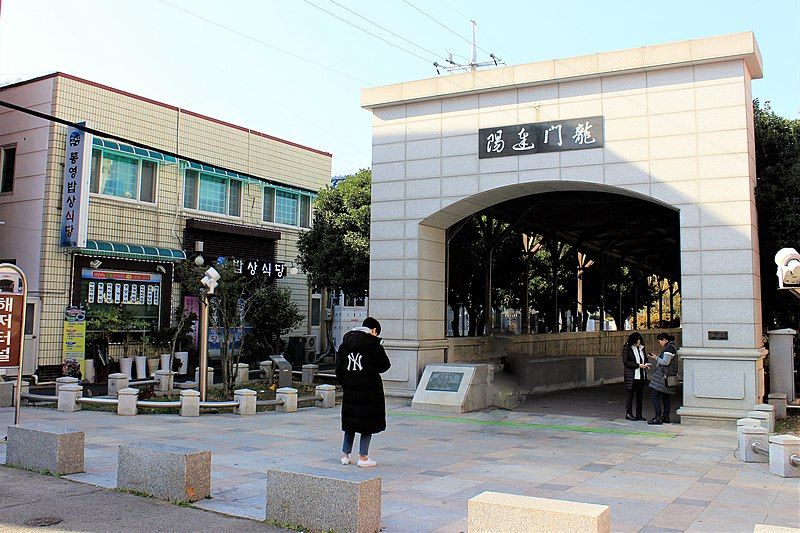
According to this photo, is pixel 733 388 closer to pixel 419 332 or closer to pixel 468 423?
pixel 468 423

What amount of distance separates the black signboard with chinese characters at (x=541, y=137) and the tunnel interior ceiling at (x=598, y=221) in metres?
2.47

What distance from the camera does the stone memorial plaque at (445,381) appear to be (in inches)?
568

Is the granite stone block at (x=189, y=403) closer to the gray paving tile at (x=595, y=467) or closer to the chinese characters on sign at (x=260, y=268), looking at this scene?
the gray paving tile at (x=595, y=467)

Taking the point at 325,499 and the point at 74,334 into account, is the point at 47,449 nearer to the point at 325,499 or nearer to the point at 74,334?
the point at 325,499

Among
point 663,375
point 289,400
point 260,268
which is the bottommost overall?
point 289,400

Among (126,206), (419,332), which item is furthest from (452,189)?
(126,206)

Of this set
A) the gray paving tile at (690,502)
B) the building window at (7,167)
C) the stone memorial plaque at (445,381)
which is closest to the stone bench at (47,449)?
the gray paving tile at (690,502)

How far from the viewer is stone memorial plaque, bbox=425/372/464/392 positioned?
1442cm

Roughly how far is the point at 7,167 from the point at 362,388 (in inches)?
714

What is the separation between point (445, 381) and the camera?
14641mm

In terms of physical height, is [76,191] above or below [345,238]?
above

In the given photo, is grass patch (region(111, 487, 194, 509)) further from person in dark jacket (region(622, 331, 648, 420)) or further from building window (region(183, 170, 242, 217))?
building window (region(183, 170, 242, 217))

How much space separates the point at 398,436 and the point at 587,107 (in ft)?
25.3

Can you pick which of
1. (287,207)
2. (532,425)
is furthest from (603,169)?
(287,207)
